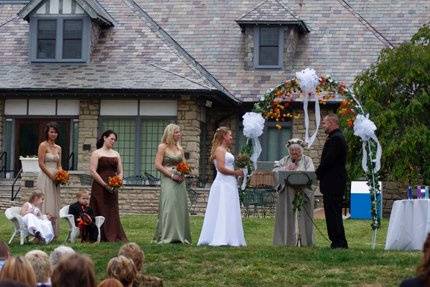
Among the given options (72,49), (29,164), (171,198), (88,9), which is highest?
(88,9)

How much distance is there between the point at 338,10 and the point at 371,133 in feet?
62.9

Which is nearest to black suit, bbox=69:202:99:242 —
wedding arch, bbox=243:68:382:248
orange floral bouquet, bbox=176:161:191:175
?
orange floral bouquet, bbox=176:161:191:175

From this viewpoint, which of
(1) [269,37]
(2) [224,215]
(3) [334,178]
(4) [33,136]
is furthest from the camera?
(1) [269,37]

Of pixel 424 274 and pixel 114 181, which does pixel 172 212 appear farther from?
pixel 424 274

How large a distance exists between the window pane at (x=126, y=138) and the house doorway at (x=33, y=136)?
123 centimetres

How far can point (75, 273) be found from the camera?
8203mm

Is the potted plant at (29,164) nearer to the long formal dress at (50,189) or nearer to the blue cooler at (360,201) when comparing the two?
the blue cooler at (360,201)

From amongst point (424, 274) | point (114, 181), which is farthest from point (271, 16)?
point (424, 274)

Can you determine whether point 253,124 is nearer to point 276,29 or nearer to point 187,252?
point 187,252

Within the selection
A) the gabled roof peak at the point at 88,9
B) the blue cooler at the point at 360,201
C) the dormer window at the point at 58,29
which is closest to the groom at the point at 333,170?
the blue cooler at the point at 360,201

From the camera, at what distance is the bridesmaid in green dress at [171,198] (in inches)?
691

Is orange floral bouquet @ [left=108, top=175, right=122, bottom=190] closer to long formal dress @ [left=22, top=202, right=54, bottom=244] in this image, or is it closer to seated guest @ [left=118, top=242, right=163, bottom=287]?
long formal dress @ [left=22, top=202, right=54, bottom=244]

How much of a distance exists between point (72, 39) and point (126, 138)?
11.3ft

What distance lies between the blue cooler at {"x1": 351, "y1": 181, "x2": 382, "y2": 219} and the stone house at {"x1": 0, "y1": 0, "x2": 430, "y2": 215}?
379 cm
